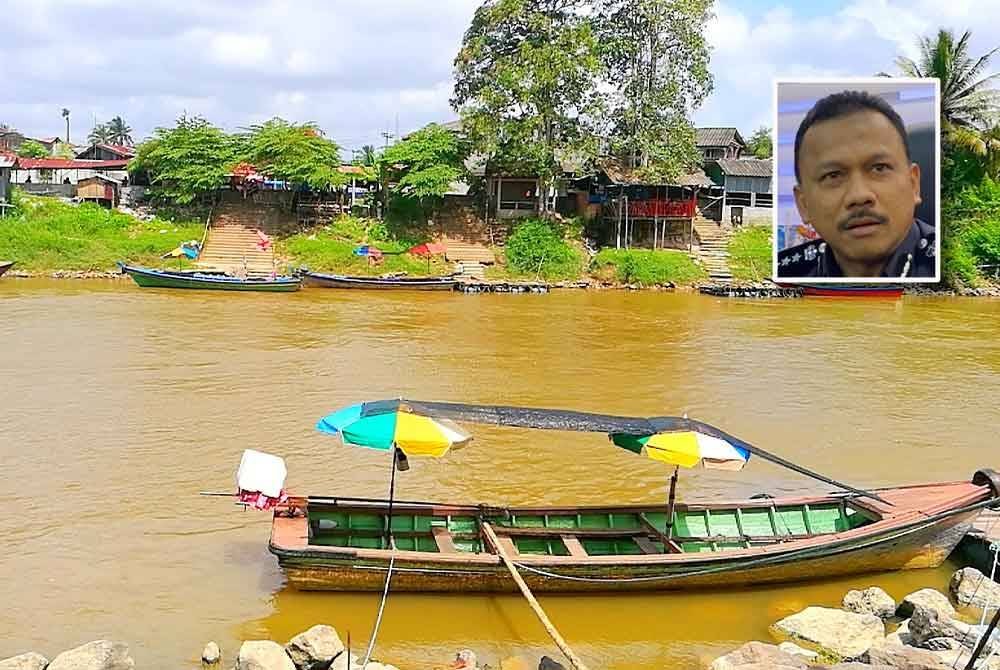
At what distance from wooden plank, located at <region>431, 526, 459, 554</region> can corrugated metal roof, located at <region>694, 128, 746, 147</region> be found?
33121mm

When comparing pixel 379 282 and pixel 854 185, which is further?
pixel 379 282

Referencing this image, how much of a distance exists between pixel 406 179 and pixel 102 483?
2431cm

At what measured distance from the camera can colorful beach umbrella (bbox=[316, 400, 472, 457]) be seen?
27.2ft

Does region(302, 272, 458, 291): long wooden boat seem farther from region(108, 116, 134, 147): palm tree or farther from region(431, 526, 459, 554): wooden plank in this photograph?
region(108, 116, 134, 147): palm tree

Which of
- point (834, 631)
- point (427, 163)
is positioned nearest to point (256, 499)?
point (834, 631)

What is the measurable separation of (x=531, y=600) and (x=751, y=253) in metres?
29.6

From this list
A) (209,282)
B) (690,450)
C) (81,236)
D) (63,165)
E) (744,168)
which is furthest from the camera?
(63,165)

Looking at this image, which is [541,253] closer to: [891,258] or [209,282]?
[209,282]

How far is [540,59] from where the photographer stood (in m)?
31.8

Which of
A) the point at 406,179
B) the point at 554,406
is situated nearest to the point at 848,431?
the point at 554,406

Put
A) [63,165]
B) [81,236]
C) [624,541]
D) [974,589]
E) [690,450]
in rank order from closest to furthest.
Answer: [690,450] → [974,589] → [624,541] → [81,236] → [63,165]

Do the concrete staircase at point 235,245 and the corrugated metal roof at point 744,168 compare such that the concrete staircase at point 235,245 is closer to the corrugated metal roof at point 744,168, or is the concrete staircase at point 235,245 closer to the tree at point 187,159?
the tree at point 187,159

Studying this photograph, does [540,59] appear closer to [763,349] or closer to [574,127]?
[574,127]

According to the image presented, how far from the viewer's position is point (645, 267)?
33.7 metres
